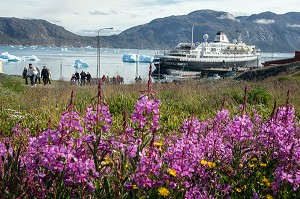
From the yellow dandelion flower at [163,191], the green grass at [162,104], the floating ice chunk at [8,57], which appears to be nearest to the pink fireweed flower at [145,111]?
the yellow dandelion flower at [163,191]

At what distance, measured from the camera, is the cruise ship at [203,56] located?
92.8m

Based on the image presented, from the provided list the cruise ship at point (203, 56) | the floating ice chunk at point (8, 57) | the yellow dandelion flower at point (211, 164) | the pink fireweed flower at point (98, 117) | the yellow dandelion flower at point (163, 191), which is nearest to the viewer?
the yellow dandelion flower at point (163, 191)

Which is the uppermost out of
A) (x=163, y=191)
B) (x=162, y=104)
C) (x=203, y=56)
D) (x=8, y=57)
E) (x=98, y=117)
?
(x=98, y=117)

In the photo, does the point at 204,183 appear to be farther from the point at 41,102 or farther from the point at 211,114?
the point at 41,102

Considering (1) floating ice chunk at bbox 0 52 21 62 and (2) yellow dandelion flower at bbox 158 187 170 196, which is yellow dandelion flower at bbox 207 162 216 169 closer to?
(2) yellow dandelion flower at bbox 158 187 170 196

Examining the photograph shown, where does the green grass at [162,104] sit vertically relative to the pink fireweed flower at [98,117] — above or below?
below

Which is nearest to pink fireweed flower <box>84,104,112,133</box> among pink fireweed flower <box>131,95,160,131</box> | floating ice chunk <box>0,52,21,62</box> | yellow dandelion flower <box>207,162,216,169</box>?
pink fireweed flower <box>131,95,160,131</box>

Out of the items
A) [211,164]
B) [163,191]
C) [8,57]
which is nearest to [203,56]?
[8,57]

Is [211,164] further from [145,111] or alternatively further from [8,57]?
[8,57]

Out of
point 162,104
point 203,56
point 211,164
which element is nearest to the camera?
point 211,164

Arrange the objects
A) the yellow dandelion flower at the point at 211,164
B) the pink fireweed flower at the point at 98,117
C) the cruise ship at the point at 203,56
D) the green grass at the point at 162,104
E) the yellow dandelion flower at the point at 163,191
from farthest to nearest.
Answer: the cruise ship at the point at 203,56 < the green grass at the point at 162,104 < the yellow dandelion flower at the point at 211,164 < the pink fireweed flower at the point at 98,117 < the yellow dandelion flower at the point at 163,191

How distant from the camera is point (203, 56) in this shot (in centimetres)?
9781

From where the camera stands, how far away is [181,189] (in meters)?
3.02

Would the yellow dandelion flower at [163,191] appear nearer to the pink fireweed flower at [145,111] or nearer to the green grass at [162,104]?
the pink fireweed flower at [145,111]
